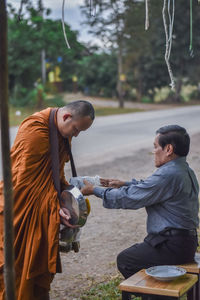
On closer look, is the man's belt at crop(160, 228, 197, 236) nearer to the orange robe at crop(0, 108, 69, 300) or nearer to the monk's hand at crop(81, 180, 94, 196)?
the monk's hand at crop(81, 180, 94, 196)

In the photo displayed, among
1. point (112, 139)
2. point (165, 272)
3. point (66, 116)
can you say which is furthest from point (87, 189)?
point (112, 139)

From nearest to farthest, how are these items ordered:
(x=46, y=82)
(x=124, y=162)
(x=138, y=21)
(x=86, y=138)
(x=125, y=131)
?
(x=124, y=162), (x=86, y=138), (x=125, y=131), (x=138, y=21), (x=46, y=82)

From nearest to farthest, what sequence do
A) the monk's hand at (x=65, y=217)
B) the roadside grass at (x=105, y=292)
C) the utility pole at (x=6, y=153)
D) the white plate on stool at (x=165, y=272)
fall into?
1. the utility pole at (x=6, y=153)
2. the white plate on stool at (x=165, y=272)
3. the monk's hand at (x=65, y=217)
4. the roadside grass at (x=105, y=292)

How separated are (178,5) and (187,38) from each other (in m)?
2.40

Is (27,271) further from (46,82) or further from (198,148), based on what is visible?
(46,82)

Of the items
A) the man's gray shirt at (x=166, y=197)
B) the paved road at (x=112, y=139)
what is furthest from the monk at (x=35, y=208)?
the paved road at (x=112, y=139)

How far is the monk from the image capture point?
3.56 meters

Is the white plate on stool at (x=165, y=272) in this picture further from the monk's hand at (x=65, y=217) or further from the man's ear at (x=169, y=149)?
the man's ear at (x=169, y=149)

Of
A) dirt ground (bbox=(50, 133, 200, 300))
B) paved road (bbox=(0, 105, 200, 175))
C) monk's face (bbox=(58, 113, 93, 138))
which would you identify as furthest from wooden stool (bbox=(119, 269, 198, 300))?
paved road (bbox=(0, 105, 200, 175))

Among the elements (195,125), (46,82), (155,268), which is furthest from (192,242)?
(46,82)

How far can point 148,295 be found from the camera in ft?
10.3

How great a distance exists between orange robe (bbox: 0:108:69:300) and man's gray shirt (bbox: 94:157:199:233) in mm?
396

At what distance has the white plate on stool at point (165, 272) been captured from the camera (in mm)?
3166

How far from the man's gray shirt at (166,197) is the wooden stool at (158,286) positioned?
1.18 feet
